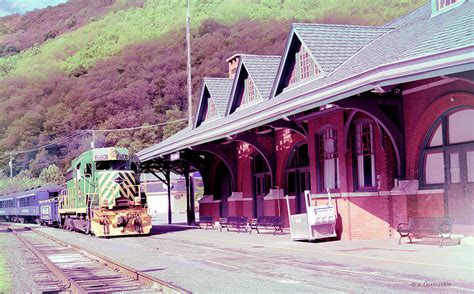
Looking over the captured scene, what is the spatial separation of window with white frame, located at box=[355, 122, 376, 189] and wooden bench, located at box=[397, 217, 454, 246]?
2.46 m

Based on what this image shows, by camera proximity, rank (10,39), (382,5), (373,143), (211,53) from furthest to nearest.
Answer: (211,53) < (382,5) < (10,39) < (373,143)

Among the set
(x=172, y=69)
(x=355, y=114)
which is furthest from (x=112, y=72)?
(x=355, y=114)

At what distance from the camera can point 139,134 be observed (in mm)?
76500

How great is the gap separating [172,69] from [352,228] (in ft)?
199

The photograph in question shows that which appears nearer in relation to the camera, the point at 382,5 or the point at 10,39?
the point at 10,39

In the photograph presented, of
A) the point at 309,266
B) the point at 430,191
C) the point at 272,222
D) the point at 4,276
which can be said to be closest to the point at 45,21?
the point at 272,222

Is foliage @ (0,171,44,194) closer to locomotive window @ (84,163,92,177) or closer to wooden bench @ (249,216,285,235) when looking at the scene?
locomotive window @ (84,163,92,177)

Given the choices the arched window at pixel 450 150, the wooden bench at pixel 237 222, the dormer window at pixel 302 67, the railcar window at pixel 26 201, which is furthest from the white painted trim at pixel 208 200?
the railcar window at pixel 26 201

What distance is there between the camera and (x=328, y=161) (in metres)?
21.1

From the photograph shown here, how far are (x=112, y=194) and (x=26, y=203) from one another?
93.2 feet

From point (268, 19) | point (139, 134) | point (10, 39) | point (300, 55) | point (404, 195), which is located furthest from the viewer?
point (139, 134)

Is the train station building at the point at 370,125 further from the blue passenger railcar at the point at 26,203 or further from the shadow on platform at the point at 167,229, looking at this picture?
the blue passenger railcar at the point at 26,203

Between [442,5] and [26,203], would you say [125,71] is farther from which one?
[442,5]

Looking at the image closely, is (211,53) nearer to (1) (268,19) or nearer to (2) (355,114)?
(1) (268,19)
